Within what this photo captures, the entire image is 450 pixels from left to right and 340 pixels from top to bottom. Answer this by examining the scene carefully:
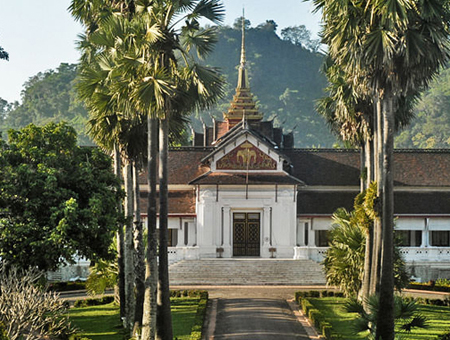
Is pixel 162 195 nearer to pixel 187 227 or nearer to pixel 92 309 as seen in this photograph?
pixel 92 309

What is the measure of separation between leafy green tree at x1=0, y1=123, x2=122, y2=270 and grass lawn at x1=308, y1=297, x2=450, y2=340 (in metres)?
8.41

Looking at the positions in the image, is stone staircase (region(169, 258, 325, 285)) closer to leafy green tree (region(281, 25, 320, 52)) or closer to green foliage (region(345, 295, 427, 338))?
green foliage (region(345, 295, 427, 338))

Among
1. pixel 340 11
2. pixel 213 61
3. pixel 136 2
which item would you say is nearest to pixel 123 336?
pixel 136 2

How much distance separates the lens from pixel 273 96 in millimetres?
141125

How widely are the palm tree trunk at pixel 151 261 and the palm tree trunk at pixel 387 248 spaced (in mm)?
6313

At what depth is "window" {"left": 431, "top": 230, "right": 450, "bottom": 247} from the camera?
45781mm

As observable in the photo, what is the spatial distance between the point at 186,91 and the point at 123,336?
850 centimetres

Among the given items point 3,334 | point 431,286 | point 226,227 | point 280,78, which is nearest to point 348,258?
point 431,286

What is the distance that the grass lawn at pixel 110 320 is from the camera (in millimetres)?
25433

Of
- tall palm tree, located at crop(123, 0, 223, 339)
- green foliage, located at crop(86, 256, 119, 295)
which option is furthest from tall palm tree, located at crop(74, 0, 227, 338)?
green foliage, located at crop(86, 256, 119, 295)


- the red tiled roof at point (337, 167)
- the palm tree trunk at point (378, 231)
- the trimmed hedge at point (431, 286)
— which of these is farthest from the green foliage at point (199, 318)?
the red tiled roof at point (337, 167)

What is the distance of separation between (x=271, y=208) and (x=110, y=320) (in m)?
17.8

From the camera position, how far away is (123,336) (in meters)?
25.1

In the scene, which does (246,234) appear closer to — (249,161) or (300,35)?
(249,161)
